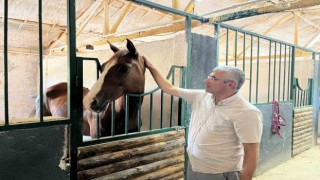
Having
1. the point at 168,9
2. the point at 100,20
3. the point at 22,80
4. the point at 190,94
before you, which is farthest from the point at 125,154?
the point at 22,80

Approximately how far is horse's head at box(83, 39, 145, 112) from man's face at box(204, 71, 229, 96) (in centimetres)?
57

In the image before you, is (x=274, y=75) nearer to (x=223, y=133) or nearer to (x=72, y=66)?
(x=223, y=133)

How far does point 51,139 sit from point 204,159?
34.9 inches

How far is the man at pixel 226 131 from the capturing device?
1.45m

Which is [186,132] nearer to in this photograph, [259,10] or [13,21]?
[259,10]

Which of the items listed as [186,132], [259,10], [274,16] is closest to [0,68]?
[186,132]

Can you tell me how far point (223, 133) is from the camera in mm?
1572

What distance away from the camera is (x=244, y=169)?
146 centimetres

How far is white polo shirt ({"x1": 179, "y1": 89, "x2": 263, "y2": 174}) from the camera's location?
1.46 metres

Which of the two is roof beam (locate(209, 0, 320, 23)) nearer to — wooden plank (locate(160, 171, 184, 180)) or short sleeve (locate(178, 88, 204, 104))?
short sleeve (locate(178, 88, 204, 104))

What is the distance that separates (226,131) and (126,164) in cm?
70

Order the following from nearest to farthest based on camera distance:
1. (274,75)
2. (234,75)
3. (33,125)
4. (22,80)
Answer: (33,125), (234,75), (274,75), (22,80)

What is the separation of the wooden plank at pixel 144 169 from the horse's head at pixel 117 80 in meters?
0.44

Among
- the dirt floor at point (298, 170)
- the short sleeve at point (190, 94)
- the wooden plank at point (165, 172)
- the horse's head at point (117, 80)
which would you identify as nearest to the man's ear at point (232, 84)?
the short sleeve at point (190, 94)
